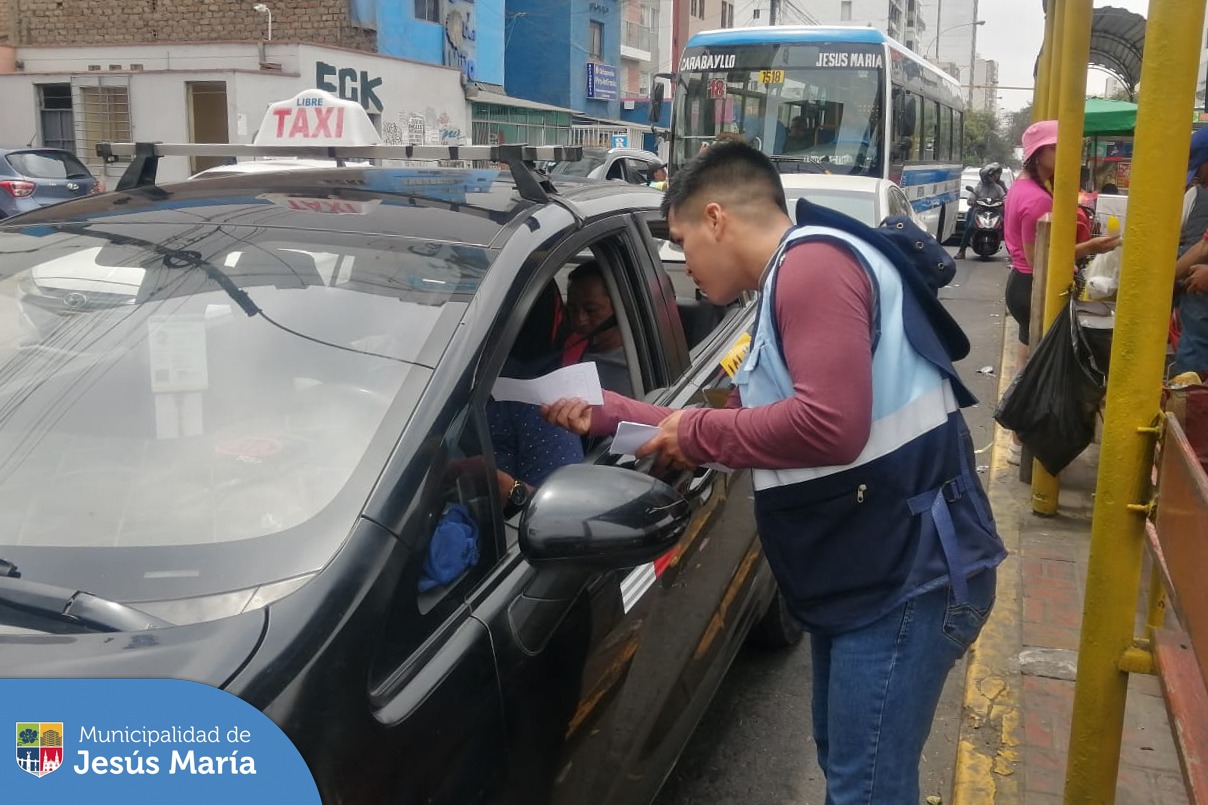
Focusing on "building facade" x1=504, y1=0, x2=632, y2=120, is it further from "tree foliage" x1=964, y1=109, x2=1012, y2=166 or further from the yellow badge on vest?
"tree foliage" x1=964, y1=109, x2=1012, y2=166

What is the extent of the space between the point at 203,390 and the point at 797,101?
1382 centimetres

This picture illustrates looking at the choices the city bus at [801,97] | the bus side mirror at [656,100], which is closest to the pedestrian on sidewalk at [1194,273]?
the city bus at [801,97]

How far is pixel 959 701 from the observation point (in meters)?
3.91

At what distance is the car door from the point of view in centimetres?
194

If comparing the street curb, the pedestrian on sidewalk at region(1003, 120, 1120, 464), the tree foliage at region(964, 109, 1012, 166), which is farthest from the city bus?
the tree foliage at region(964, 109, 1012, 166)

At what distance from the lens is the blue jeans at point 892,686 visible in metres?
2.12

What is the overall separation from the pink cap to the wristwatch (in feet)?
15.8

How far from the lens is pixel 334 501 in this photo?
176cm

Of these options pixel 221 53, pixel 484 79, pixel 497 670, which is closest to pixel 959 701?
pixel 497 670

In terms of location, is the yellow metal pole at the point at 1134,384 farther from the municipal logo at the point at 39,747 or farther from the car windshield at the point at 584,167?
the car windshield at the point at 584,167

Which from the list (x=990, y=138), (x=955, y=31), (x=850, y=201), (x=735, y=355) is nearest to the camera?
(x=735, y=355)

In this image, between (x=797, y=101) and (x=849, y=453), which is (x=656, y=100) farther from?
(x=849, y=453)

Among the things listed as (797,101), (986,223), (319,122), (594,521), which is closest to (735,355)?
(594,521)

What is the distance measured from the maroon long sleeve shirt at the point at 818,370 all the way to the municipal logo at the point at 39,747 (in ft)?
3.80
